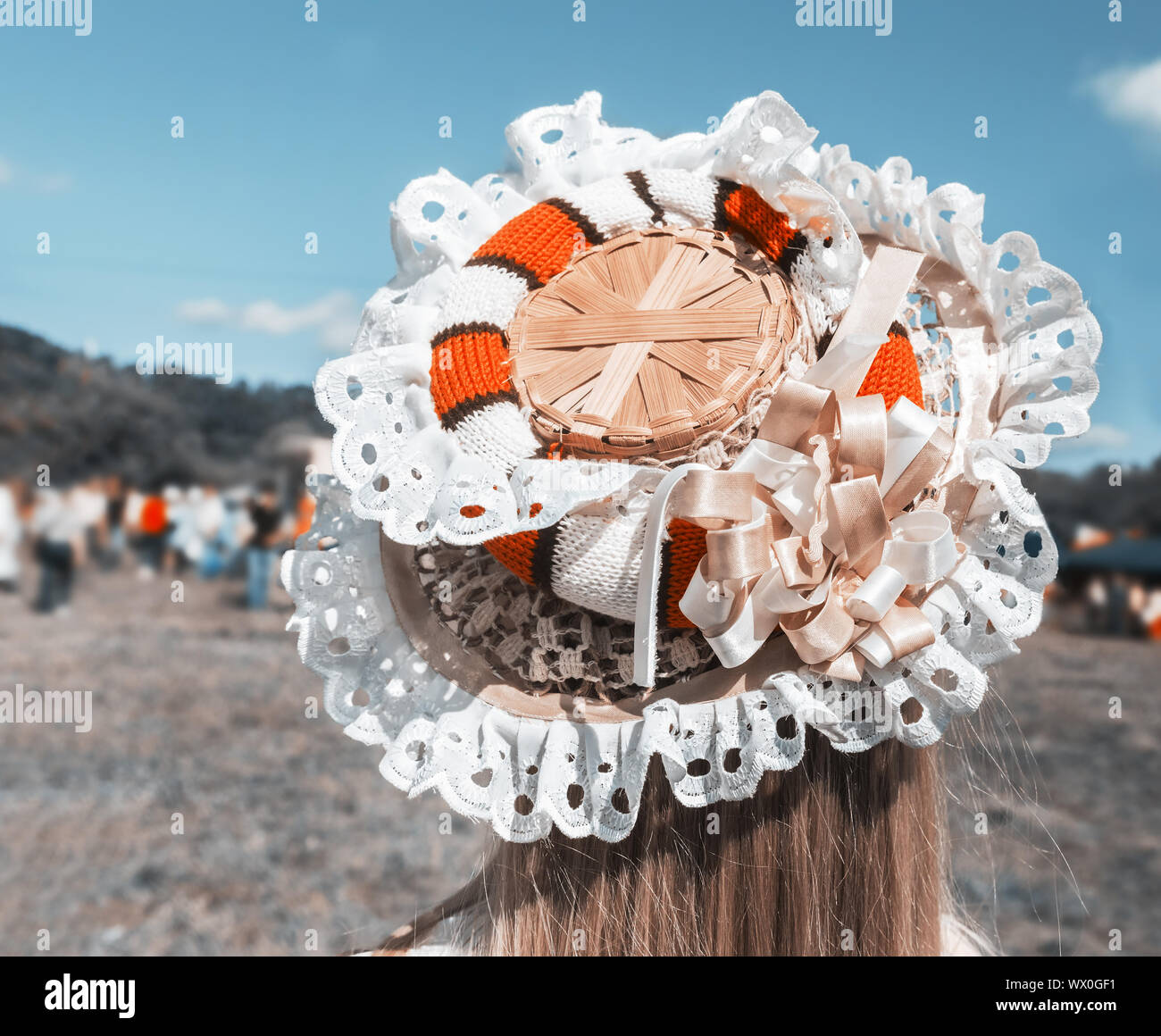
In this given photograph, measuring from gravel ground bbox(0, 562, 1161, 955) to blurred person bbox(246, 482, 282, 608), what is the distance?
6.42 ft

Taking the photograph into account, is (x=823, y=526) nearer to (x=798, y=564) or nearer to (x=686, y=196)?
(x=798, y=564)

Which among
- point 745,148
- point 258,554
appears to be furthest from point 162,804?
point 745,148

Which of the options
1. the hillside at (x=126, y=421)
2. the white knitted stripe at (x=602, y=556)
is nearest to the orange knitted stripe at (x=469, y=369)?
the white knitted stripe at (x=602, y=556)

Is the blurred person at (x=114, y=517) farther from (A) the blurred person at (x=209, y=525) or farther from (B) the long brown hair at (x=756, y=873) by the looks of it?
(B) the long brown hair at (x=756, y=873)

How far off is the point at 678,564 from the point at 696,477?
175 mm

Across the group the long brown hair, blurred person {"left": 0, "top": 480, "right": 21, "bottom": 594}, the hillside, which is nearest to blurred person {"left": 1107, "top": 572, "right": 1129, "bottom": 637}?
the hillside

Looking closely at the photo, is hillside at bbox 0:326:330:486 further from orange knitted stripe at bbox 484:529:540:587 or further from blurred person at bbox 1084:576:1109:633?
orange knitted stripe at bbox 484:529:540:587

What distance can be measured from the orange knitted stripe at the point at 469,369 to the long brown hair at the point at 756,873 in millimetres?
646

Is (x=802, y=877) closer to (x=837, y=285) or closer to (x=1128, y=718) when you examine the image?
(x=837, y=285)

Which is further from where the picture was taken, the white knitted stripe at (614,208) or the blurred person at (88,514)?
the blurred person at (88,514)

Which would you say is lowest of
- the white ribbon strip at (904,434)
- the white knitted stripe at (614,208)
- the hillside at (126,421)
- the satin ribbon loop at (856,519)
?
the satin ribbon loop at (856,519)

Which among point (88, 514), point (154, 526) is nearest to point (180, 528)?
point (154, 526)

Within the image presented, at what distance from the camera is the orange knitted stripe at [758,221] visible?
1421 millimetres

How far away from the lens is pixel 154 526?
12.7m
